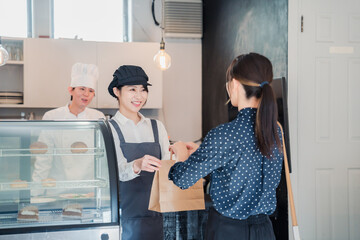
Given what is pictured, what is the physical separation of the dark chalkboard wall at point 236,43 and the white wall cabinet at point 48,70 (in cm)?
161

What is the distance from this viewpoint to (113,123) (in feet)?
7.32

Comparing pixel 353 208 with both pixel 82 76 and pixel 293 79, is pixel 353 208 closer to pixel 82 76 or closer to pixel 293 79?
pixel 293 79

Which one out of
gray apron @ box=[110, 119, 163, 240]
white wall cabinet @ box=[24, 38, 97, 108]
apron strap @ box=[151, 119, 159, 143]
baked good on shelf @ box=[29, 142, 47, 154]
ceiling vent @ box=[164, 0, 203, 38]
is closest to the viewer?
baked good on shelf @ box=[29, 142, 47, 154]

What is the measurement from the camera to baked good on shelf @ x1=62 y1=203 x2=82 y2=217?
5.96ft

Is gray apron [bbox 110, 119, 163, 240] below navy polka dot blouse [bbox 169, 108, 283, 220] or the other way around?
below

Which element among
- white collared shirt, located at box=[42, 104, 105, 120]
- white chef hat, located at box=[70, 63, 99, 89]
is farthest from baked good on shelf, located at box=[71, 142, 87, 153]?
white chef hat, located at box=[70, 63, 99, 89]

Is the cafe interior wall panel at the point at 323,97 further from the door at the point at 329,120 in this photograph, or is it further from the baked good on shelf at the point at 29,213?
the baked good on shelf at the point at 29,213

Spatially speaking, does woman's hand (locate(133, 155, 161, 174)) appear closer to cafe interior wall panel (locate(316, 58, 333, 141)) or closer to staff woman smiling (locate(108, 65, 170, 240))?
staff woman smiling (locate(108, 65, 170, 240))

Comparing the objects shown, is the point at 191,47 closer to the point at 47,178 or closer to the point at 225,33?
the point at 225,33

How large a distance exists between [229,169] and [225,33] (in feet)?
10.2

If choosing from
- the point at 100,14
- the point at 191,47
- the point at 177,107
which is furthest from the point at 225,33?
the point at 100,14

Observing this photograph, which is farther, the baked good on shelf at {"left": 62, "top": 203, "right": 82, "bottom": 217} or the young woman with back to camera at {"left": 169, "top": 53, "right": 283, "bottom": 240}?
the baked good on shelf at {"left": 62, "top": 203, "right": 82, "bottom": 217}

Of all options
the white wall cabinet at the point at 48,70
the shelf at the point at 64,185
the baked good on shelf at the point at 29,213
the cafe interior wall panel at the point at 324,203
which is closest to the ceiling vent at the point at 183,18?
the white wall cabinet at the point at 48,70

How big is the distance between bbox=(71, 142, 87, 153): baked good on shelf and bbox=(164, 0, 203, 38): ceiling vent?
335 cm
